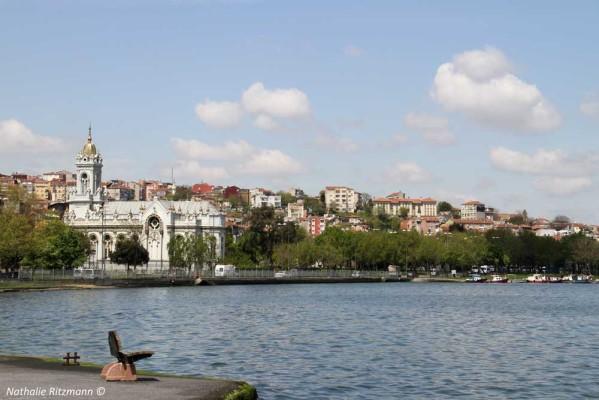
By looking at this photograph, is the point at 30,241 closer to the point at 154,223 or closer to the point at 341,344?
the point at 154,223

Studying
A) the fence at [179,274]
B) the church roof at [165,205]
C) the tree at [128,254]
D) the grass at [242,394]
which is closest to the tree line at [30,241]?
the fence at [179,274]

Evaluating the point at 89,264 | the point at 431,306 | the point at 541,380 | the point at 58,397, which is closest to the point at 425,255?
the point at 89,264

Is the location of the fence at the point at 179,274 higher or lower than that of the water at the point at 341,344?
higher

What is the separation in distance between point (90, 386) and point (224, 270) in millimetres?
127056

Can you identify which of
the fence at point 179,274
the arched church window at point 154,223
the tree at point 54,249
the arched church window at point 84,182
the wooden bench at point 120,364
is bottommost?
the wooden bench at point 120,364

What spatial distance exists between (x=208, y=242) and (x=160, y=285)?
120ft

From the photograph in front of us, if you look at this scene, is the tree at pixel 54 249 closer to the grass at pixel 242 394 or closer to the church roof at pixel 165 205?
the church roof at pixel 165 205

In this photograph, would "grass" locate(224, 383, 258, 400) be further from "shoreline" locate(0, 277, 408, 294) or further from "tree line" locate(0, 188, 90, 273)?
"tree line" locate(0, 188, 90, 273)

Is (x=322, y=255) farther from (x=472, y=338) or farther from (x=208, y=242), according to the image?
(x=472, y=338)

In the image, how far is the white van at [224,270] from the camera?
488 ft

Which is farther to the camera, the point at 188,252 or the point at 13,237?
the point at 188,252

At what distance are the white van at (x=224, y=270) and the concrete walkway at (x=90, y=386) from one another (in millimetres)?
120324

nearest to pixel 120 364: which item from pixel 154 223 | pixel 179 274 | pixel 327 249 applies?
pixel 179 274

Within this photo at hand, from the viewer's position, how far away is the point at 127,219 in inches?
6850
